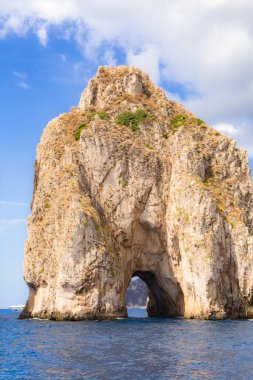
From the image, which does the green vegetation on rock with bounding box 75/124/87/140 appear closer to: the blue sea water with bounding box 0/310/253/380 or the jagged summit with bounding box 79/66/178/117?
the jagged summit with bounding box 79/66/178/117

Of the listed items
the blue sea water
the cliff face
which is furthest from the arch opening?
the blue sea water

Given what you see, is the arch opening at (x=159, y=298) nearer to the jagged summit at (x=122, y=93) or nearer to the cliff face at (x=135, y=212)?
the cliff face at (x=135, y=212)

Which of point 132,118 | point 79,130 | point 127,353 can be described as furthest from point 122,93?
point 127,353

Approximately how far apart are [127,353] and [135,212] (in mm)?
44515

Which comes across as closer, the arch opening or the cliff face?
the cliff face

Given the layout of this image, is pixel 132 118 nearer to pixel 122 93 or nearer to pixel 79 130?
pixel 122 93

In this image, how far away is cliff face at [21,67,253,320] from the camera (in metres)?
71.8

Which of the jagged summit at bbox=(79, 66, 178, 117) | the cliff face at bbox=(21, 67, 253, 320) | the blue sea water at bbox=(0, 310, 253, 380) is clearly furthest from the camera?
the jagged summit at bbox=(79, 66, 178, 117)

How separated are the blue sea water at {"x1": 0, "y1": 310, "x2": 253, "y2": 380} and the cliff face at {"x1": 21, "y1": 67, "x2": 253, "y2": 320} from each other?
52.0 feet

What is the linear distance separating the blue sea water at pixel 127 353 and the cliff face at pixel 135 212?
52.0 feet

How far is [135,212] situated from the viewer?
80750 mm

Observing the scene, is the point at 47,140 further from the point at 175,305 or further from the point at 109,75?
the point at 175,305

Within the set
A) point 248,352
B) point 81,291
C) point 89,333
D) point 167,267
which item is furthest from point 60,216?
point 248,352

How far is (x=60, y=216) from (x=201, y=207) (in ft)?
71.9
